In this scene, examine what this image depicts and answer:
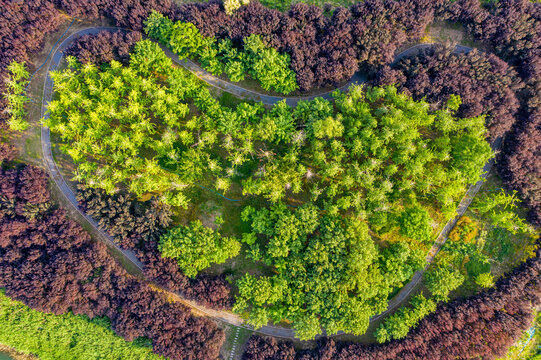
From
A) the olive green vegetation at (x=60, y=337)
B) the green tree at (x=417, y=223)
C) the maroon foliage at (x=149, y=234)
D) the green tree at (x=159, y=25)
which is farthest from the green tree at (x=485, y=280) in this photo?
the green tree at (x=159, y=25)

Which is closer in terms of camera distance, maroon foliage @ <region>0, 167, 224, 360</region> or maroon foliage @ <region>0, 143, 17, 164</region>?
maroon foliage @ <region>0, 167, 224, 360</region>

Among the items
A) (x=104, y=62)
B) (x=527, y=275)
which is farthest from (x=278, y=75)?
(x=527, y=275)

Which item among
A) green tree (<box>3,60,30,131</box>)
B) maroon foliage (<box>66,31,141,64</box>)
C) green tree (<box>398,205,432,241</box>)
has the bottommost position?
green tree (<box>3,60,30,131</box>)

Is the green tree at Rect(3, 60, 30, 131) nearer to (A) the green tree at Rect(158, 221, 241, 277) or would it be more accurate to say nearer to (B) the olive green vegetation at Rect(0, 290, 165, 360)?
(B) the olive green vegetation at Rect(0, 290, 165, 360)

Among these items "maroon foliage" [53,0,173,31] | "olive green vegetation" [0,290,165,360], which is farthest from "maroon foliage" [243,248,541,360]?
"maroon foliage" [53,0,173,31]

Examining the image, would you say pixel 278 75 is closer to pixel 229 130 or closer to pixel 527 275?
pixel 229 130

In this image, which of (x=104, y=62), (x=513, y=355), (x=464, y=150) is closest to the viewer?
(x=464, y=150)
